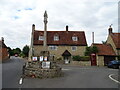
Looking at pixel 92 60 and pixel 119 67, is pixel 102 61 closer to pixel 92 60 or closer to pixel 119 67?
pixel 92 60

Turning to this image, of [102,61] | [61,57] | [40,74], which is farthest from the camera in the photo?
[61,57]

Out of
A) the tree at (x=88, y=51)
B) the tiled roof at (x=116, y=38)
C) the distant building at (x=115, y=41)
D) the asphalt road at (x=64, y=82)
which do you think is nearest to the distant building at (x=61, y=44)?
the tree at (x=88, y=51)

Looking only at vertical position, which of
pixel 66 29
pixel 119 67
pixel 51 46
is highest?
pixel 66 29

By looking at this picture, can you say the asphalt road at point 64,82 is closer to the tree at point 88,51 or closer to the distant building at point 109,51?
the distant building at point 109,51

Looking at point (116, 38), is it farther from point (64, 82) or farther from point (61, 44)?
point (64, 82)

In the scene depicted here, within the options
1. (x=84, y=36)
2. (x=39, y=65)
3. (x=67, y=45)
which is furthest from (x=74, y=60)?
(x=39, y=65)

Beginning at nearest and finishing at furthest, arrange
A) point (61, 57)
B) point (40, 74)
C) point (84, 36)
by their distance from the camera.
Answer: point (40, 74) → point (61, 57) → point (84, 36)

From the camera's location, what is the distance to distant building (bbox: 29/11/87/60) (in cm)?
4166

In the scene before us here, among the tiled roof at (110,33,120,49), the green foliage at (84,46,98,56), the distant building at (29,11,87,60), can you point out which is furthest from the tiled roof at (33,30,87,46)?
the tiled roof at (110,33,120,49)

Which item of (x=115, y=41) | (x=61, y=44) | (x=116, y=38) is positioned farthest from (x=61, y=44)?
(x=116, y=38)

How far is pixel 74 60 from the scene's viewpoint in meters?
36.7

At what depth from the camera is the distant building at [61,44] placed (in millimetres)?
41656

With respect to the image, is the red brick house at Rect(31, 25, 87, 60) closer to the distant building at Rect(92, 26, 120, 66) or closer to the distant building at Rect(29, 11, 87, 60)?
the distant building at Rect(29, 11, 87, 60)

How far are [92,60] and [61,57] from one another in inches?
300
